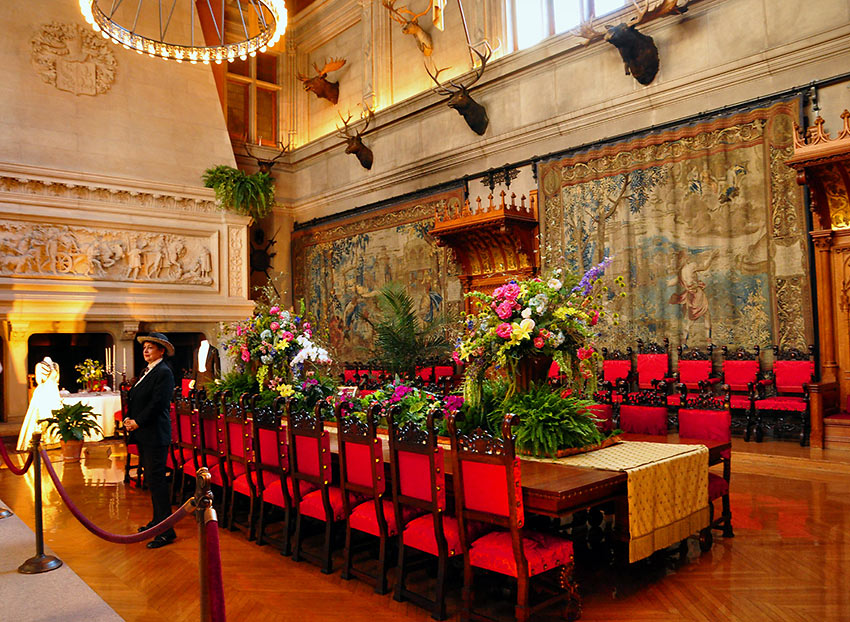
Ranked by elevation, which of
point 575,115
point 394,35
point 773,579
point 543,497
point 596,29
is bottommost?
point 773,579

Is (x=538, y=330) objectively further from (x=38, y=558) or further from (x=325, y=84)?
(x=325, y=84)

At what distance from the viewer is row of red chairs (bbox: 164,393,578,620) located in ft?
9.85

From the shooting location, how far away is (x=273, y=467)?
172 inches

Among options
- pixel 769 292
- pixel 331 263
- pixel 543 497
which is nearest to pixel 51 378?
pixel 331 263

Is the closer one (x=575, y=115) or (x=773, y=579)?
(x=773, y=579)

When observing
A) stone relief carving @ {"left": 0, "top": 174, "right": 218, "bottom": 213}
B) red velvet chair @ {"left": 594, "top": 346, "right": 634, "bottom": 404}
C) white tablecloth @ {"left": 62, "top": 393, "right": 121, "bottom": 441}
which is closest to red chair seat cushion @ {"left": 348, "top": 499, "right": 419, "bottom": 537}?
red velvet chair @ {"left": 594, "top": 346, "right": 634, "bottom": 404}

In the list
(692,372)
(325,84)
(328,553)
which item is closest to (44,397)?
(328,553)

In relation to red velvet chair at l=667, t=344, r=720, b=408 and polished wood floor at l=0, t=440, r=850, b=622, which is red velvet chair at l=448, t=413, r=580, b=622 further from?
red velvet chair at l=667, t=344, r=720, b=408

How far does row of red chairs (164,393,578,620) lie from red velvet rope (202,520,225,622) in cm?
120

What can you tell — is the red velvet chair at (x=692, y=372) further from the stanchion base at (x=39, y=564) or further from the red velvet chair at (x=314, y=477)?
the stanchion base at (x=39, y=564)

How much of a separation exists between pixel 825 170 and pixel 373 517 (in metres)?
5.71

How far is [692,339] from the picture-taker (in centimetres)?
797

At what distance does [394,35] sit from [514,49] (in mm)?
3404

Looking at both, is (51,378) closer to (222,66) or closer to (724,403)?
(724,403)
